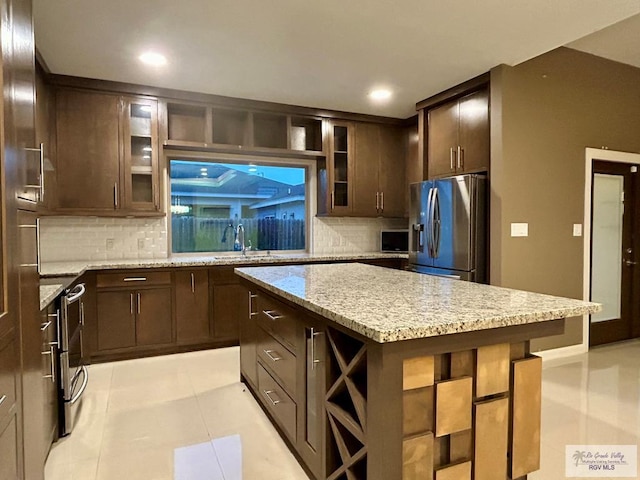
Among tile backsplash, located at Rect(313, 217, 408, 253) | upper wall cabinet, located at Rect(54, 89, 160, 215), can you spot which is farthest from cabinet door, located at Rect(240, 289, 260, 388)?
tile backsplash, located at Rect(313, 217, 408, 253)

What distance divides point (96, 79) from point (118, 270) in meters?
1.77

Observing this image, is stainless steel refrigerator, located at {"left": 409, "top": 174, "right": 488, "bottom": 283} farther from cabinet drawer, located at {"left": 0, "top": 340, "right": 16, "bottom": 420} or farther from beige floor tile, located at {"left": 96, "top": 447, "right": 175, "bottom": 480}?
cabinet drawer, located at {"left": 0, "top": 340, "right": 16, "bottom": 420}

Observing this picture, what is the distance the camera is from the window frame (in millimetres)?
4273

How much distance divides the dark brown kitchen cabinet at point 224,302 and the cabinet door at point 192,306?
7 cm

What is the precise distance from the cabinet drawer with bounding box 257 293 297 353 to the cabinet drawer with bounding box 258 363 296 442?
0.97ft

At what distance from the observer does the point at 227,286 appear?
3953 mm

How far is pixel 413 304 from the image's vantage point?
159 cm

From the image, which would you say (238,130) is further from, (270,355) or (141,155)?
(270,355)

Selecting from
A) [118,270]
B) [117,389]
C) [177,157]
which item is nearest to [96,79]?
[177,157]

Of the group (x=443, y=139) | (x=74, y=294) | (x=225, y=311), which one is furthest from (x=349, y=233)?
(x=74, y=294)

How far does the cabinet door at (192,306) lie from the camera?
12.4 feet

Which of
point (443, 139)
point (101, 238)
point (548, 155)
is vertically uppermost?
point (443, 139)

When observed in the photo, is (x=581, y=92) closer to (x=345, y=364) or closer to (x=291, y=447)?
(x=345, y=364)

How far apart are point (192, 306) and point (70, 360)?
4.79ft
